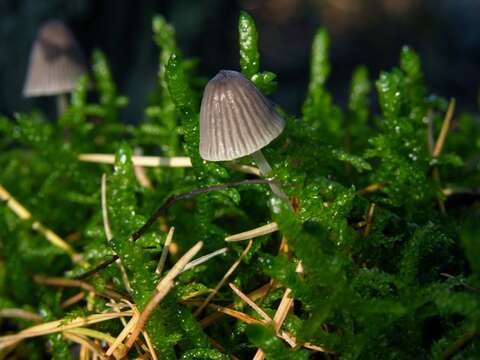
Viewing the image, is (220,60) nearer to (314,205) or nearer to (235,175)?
(235,175)

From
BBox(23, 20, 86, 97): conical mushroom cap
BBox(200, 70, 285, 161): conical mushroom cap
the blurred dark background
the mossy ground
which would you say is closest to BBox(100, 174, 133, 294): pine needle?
the mossy ground

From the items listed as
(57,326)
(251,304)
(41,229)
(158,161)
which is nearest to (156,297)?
(251,304)

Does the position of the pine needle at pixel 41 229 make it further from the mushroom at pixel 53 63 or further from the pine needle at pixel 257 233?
the mushroom at pixel 53 63

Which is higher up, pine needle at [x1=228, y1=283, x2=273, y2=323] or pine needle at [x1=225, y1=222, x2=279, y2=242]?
pine needle at [x1=225, y1=222, x2=279, y2=242]

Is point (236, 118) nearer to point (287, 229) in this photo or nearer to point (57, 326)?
point (287, 229)

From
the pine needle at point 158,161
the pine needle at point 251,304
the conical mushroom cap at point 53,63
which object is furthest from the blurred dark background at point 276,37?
the pine needle at point 251,304

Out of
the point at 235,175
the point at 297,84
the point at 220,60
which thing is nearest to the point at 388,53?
the point at 297,84

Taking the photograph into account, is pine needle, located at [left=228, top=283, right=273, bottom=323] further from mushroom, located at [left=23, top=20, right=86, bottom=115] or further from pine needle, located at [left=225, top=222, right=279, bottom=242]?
mushroom, located at [left=23, top=20, right=86, bottom=115]
